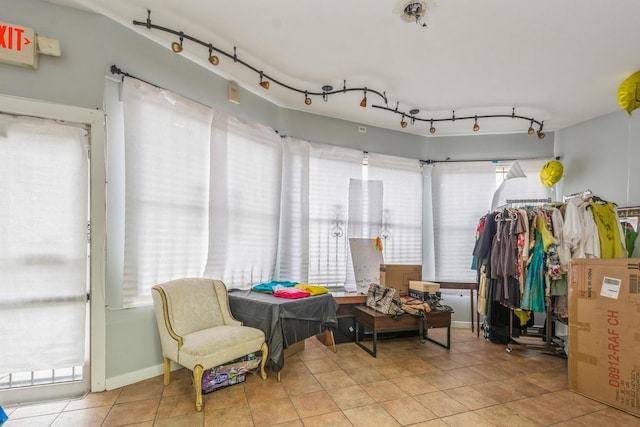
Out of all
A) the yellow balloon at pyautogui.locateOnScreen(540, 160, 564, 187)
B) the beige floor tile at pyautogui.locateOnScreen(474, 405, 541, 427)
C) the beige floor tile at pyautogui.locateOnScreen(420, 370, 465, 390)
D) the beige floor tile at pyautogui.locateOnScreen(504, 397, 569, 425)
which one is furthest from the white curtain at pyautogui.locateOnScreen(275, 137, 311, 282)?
the yellow balloon at pyautogui.locateOnScreen(540, 160, 564, 187)

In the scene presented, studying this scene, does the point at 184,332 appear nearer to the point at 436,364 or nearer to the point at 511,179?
the point at 436,364

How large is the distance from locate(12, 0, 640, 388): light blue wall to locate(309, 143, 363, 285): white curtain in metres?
0.27

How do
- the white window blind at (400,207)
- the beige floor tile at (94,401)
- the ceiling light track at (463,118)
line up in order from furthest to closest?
1. the white window blind at (400,207)
2. the ceiling light track at (463,118)
3. the beige floor tile at (94,401)

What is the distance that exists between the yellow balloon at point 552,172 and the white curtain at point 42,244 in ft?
17.4

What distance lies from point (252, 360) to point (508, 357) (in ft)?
9.13

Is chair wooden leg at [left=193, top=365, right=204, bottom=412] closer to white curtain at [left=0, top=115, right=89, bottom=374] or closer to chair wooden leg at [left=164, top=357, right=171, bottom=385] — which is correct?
chair wooden leg at [left=164, top=357, right=171, bottom=385]

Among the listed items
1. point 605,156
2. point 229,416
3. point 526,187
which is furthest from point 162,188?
point 605,156

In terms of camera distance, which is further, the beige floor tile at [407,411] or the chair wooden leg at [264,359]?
the chair wooden leg at [264,359]

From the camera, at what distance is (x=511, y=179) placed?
4730 millimetres

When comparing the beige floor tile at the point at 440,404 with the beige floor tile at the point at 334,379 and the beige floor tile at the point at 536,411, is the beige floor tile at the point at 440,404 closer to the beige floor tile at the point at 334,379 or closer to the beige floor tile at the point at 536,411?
the beige floor tile at the point at 536,411

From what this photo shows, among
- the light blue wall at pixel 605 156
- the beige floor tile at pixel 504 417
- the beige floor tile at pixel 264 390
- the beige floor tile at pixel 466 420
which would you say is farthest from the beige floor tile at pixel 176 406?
the light blue wall at pixel 605 156

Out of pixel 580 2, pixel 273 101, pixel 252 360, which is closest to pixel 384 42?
pixel 580 2

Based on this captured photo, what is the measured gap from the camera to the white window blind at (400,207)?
15.1ft

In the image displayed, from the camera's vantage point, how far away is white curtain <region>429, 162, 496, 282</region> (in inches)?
188
